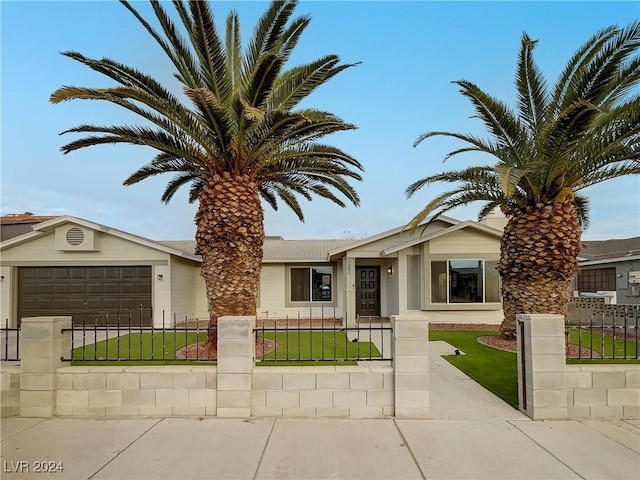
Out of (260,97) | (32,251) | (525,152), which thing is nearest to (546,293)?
(525,152)

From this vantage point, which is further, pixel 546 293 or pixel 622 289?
pixel 622 289

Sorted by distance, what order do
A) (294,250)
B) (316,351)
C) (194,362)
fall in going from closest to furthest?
(194,362) < (316,351) < (294,250)

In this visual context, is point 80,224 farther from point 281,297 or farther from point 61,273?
point 281,297

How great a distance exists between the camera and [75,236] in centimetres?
1331

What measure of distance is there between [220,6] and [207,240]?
4.76 m

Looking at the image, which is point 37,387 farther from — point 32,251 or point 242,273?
point 32,251

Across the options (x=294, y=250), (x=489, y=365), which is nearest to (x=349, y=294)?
(x=294, y=250)

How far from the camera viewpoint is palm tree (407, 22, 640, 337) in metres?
6.87

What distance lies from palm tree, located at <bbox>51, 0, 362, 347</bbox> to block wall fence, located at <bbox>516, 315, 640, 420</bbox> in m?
4.69

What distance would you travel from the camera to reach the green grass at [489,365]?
19.5 ft

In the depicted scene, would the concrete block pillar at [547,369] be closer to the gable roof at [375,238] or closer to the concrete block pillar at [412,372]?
the concrete block pillar at [412,372]

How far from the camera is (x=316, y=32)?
8.13 metres

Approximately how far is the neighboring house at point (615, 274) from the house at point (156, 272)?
487 cm

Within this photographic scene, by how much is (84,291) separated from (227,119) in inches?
424
